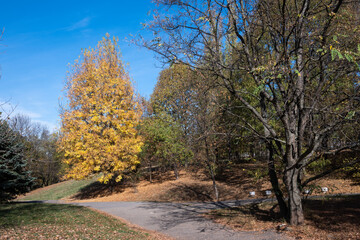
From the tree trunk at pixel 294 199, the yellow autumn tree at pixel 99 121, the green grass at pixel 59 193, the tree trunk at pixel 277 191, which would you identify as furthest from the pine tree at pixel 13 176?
the tree trunk at pixel 294 199

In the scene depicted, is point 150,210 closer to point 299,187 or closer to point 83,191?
point 299,187

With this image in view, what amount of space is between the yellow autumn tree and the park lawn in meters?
8.88

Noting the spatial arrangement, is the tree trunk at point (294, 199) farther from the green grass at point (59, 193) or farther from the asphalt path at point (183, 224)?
the green grass at point (59, 193)

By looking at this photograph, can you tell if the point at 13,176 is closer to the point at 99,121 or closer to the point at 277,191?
the point at 99,121

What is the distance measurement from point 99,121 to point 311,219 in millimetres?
13608

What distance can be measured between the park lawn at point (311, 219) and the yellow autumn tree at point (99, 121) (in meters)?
8.88

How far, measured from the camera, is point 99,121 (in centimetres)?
1650

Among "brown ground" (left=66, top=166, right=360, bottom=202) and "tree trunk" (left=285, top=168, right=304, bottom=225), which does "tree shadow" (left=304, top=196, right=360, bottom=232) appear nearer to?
"tree trunk" (left=285, top=168, right=304, bottom=225)

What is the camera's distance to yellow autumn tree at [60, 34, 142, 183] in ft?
53.5

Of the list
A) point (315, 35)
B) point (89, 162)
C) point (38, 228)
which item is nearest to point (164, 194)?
point (89, 162)

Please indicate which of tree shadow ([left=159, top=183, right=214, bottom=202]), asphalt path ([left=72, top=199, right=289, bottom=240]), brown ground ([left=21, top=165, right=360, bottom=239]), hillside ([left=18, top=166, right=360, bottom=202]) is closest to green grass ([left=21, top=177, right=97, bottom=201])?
hillside ([left=18, top=166, right=360, bottom=202])

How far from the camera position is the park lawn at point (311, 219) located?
6.11m

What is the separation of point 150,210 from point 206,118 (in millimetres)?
5691

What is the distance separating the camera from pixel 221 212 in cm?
1048
